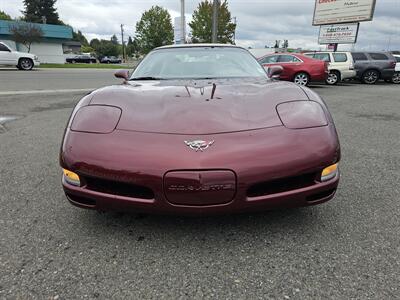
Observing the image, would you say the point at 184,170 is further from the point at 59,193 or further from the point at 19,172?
the point at 19,172

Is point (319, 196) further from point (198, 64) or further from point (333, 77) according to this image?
point (333, 77)

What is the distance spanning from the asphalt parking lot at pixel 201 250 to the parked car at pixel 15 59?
1843 cm

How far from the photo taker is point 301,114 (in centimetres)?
190

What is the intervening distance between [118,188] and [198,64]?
5.72 ft

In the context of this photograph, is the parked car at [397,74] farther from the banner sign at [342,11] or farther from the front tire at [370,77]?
the banner sign at [342,11]

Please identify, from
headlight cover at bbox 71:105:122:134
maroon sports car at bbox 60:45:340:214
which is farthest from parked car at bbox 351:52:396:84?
headlight cover at bbox 71:105:122:134

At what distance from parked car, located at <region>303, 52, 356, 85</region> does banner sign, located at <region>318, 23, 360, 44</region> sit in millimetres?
6688

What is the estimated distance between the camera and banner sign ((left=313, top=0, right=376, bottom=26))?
711 inches

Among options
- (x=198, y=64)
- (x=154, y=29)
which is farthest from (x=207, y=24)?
(x=198, y=64)

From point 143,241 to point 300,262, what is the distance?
35.7 inches

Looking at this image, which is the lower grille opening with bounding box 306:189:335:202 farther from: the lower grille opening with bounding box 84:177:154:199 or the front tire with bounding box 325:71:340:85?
the front tire with bounding box 325:71:340:85

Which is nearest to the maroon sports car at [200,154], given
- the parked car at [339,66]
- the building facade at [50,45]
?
the parked car at [339,66]

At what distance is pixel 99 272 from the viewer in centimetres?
161

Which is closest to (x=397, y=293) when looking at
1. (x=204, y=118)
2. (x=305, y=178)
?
(x=305, y=178)
